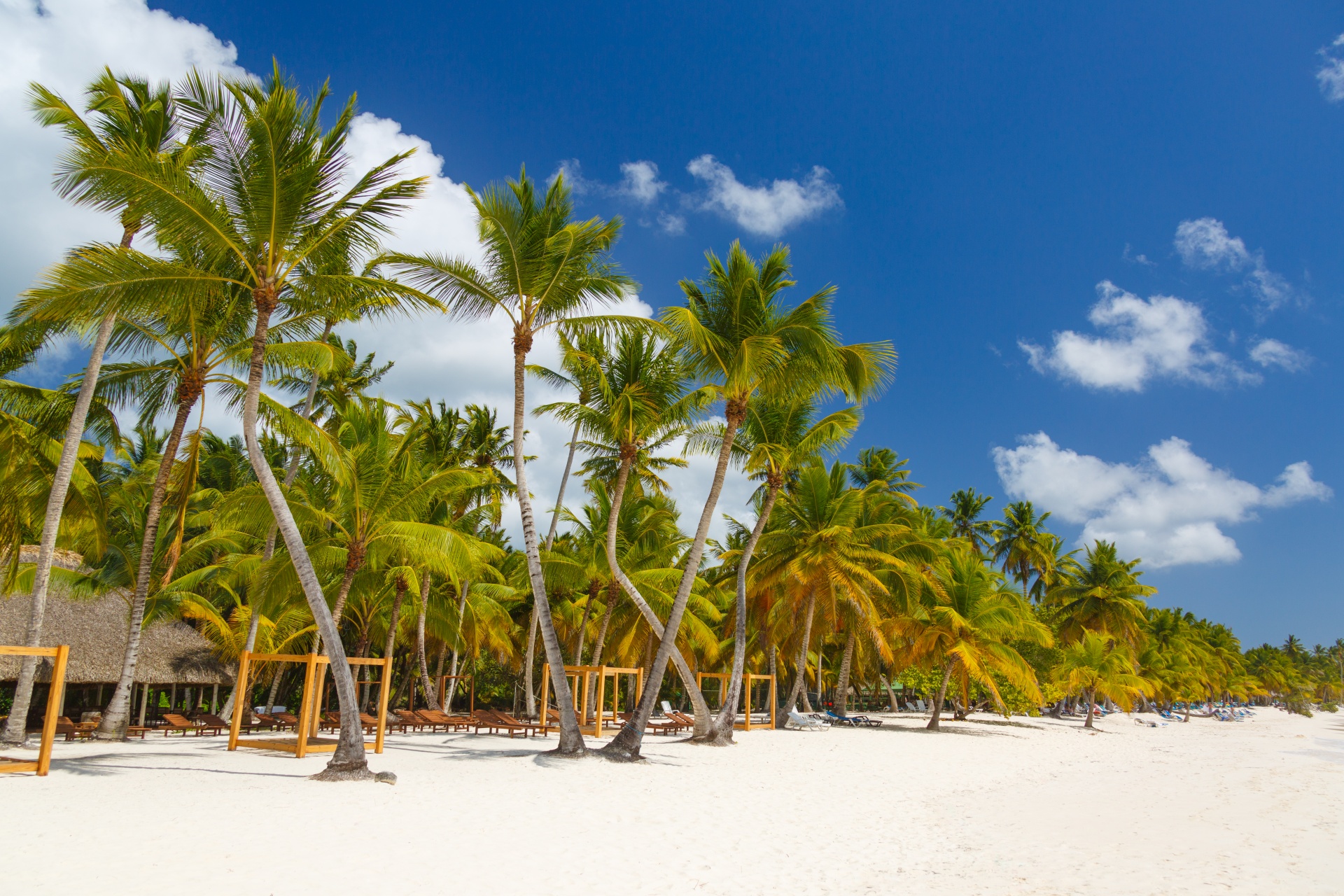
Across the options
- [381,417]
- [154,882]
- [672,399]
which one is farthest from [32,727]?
[154,882]

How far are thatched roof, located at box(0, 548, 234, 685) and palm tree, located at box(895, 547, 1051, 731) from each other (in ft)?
67.3

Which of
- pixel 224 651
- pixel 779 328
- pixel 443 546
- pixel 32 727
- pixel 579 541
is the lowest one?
pixel 32 727

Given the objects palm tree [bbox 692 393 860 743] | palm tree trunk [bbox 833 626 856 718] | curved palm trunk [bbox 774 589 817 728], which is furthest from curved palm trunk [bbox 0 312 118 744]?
palm tree trunk [bbox 833 626 856 718]

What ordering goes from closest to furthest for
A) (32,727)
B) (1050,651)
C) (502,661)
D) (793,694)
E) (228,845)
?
1. (228,845)
2. (32,727)
3. (793,694)
4. (502,661)
5. (1050,651)

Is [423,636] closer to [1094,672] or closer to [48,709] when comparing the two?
[48,709]

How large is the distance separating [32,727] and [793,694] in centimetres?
1958

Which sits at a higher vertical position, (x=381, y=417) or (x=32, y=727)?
(x=381, y=417)

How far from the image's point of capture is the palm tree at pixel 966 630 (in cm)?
2523

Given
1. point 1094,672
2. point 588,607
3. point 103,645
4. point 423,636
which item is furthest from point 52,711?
point 1094,672

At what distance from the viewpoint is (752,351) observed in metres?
15.0

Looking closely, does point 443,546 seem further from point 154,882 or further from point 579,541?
point 579,541

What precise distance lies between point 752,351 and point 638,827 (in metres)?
8.97

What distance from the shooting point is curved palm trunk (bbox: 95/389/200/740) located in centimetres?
1380

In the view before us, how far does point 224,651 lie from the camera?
845 inches
